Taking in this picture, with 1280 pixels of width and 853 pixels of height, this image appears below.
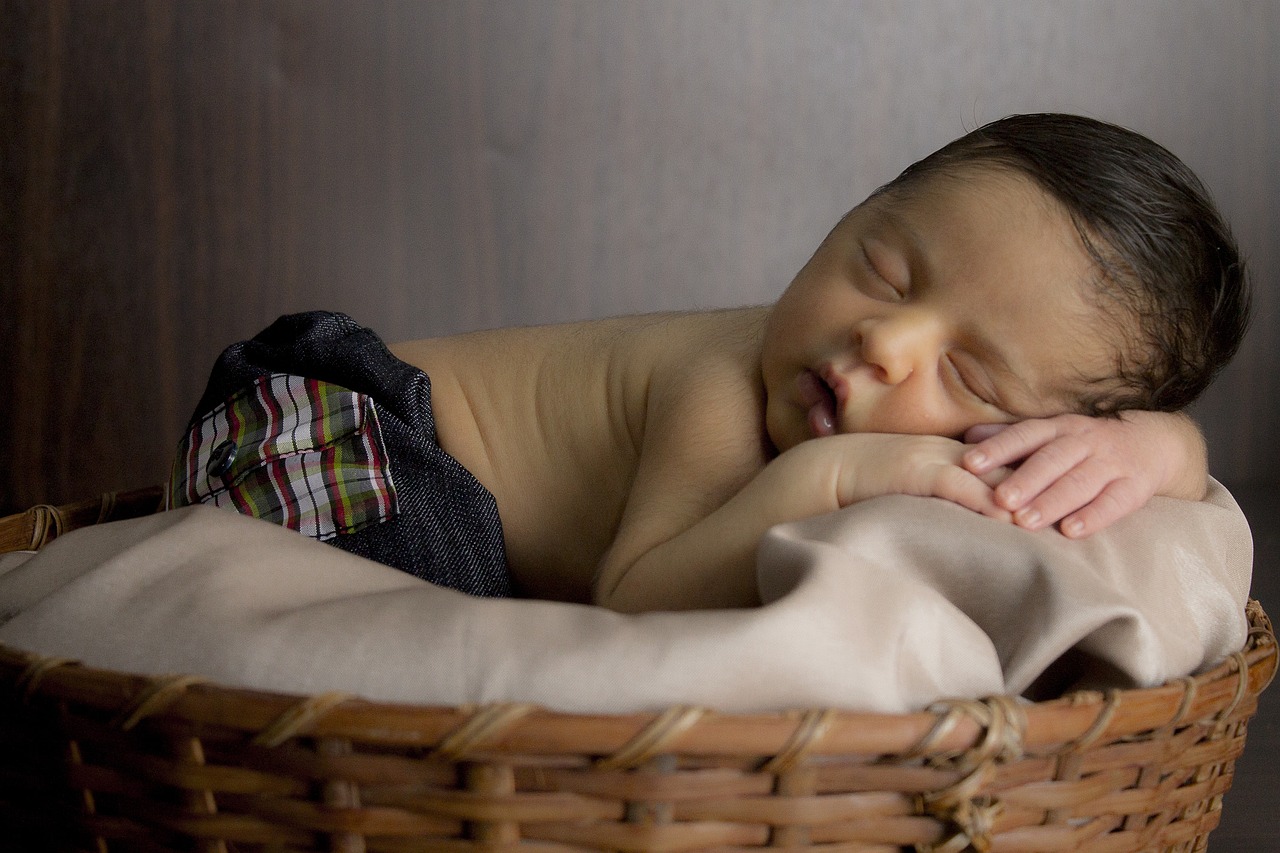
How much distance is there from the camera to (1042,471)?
2.49 ft

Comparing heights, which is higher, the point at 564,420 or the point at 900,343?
the point at 900,343

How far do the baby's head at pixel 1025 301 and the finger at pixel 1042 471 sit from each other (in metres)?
0.07

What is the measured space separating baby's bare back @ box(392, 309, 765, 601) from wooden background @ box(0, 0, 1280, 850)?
92cm

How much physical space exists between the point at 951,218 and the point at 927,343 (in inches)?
4.0

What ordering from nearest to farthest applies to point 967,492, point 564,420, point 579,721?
1. point 579,721
2. point 967,492
3. point 564,420

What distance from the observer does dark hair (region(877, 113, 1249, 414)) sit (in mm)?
831

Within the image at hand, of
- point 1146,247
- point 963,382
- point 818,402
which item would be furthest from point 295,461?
point 1146,247

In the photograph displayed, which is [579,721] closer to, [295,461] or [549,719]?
[549,719]

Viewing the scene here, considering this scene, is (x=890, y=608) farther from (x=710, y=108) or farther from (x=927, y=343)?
(x=710, y=108)

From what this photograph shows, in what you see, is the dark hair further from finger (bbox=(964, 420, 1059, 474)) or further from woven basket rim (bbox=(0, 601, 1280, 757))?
woven basket rim (bbox=(0, 601, 1280, 757))

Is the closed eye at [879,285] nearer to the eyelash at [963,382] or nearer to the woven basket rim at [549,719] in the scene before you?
the eyelash at [963,382]

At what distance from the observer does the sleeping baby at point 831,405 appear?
2.55 ft

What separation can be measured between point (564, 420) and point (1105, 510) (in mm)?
493

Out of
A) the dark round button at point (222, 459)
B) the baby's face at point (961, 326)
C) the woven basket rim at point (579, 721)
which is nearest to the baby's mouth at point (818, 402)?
the baby's face at point (961, 326)
